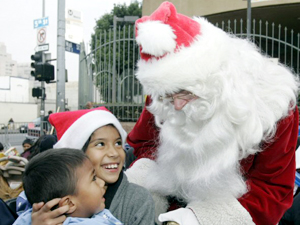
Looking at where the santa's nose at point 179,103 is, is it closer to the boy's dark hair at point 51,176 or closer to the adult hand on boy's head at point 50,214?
the boy's dark hair at point 51,176

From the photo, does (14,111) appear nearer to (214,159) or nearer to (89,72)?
(89,72)

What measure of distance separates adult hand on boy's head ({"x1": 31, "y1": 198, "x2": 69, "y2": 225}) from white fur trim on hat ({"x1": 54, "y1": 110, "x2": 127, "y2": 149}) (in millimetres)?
563

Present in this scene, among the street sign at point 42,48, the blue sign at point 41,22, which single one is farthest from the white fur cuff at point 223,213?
the blue sign at point 41,22

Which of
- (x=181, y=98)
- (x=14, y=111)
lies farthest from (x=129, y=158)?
(x=14, y=111)

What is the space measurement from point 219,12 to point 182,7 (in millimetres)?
978

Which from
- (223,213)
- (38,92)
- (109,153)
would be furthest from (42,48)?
(223,213)

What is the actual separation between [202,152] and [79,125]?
30.4 inches

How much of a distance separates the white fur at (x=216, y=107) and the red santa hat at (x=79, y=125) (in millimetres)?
440

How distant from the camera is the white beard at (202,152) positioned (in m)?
1.57

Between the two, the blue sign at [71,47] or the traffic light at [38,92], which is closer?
the blue sign at [71,47]

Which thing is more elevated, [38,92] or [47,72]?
[47,72]

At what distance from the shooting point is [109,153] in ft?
6.23

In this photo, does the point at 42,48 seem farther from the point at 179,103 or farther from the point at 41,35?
the point at 179,103

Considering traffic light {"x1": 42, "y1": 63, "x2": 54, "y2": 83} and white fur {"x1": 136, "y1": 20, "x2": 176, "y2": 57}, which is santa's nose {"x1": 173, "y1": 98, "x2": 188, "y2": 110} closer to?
white fur {"x1": 136, "y1": 20, "x2": 176, "y2": 57}
